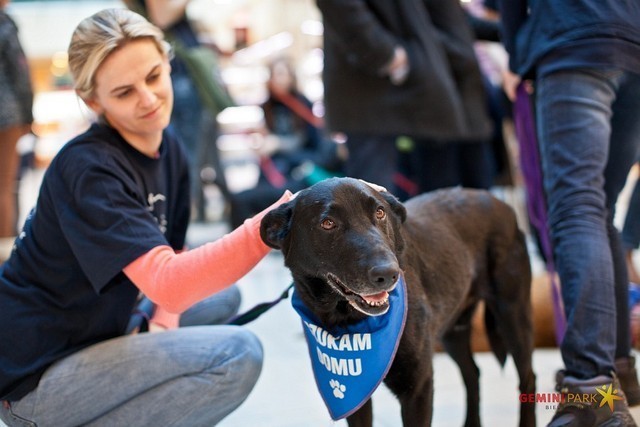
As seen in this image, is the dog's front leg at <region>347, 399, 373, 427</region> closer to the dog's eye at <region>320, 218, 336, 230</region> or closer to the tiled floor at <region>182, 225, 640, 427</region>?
the tiled floor at <region>182, 225, 640, 427</region>

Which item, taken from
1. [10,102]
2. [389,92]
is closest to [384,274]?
[389,92]

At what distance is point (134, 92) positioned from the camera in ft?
6.33

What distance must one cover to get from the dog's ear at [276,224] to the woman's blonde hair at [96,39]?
63cm

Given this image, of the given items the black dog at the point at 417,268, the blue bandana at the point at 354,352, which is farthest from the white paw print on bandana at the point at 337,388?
the black dog at the point at 417,268

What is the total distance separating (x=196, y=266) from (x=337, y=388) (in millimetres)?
464

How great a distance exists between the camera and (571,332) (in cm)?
190

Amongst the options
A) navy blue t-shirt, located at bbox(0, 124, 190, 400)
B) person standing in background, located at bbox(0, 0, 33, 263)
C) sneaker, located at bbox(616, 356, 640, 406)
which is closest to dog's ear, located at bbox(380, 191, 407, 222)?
navy blue t-shirt, located at bbox(0, 124, 190, 400)

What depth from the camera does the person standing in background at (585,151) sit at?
1870 millimetres

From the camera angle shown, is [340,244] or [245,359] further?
[245,359]

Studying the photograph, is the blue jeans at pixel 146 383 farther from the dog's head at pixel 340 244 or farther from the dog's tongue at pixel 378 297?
the dog's tongue at pixel 378 297

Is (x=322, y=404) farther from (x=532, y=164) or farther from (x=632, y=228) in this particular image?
(x=632, y=228)

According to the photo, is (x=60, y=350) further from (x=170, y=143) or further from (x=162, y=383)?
(x=170, y=143)

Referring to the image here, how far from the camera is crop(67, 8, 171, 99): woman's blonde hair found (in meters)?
1.89

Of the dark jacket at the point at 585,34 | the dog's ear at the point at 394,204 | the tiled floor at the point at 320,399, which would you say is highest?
the dark jacket at the point at 585,34
